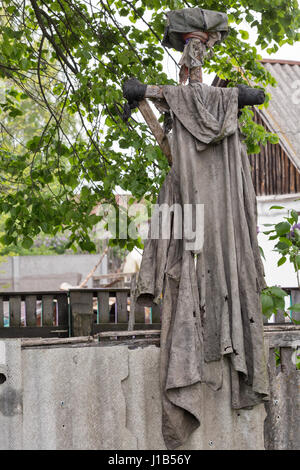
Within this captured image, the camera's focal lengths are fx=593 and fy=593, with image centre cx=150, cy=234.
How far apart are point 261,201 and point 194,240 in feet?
43.4

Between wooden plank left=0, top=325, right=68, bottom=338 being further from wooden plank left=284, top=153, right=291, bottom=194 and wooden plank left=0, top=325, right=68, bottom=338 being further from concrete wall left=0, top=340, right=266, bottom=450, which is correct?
wooden plank left=284, top=153, right=291, bottom=194

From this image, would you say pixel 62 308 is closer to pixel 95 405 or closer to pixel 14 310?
pixel 14 310

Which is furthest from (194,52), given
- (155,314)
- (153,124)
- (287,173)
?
(287,173)

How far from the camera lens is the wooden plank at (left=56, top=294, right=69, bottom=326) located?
7.36 metres

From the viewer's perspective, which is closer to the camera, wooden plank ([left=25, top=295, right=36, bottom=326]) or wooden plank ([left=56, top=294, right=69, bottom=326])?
wooden plank ([left=56, top=294, right=69, bottom=326])

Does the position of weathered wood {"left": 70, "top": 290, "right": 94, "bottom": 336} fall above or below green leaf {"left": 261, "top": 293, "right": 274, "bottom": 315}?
below

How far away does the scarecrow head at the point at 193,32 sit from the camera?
3256 mm

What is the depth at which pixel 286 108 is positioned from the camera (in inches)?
656

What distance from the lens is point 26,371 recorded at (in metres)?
2.98

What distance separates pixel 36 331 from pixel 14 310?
0.41 meters

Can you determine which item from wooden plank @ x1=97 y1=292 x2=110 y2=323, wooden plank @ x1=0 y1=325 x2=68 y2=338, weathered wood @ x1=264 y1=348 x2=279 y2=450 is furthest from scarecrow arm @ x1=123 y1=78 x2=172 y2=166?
wooden plank @ x1=0 y1=325 x2=68 y2=338

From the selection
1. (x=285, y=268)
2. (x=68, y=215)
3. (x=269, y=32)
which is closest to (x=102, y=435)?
(x=68, y=215)

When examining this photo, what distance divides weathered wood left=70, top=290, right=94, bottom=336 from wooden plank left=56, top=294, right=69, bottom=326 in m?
0.10

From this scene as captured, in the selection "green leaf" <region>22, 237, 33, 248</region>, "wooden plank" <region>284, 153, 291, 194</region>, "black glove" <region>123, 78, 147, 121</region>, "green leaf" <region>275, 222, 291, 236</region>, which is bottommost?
"green leaf" <region>275, 222, 291, 236</region>
